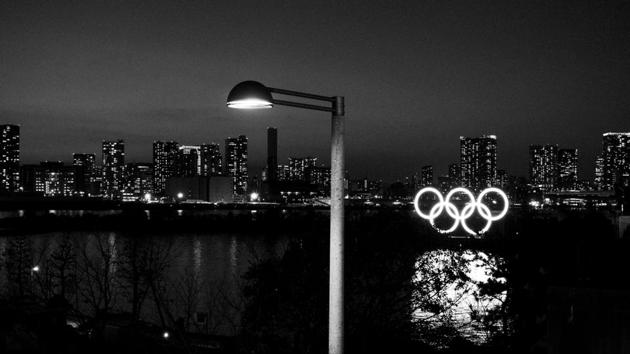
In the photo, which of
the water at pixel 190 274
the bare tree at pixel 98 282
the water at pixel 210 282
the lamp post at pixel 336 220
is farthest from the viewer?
the water at pixel 190 274

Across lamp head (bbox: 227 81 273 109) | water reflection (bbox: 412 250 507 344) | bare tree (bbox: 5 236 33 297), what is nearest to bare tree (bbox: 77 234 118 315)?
bare tree (bbox: 5 236 33 297)

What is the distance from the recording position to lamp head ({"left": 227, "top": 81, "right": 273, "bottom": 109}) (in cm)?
529

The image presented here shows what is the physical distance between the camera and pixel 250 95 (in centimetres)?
529

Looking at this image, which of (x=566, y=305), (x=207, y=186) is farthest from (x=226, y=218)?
(x=566, y=305)

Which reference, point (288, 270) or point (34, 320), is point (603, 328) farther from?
point (34, 320)

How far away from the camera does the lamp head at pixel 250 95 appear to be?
5.29 metres

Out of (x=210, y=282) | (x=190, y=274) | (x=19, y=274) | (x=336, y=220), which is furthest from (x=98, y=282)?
(x=336, y=220)

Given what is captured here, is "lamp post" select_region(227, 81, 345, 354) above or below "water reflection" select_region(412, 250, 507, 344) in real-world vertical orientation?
above

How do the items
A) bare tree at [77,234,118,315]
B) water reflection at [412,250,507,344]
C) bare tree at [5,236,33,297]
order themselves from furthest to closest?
bare tree at [5,236,33,297] < bare tree at [77,234,118,315] < water reflection at [412,250,507,344]

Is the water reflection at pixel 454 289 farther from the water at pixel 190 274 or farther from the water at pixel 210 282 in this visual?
the water at pixel 190 274

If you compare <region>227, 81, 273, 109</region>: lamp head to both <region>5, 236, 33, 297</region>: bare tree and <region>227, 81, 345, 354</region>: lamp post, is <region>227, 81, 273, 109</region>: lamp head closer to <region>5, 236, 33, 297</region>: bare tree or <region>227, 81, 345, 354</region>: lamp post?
<region>227, 81, 345, 354</region>: lamp post

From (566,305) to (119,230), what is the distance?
109 metres

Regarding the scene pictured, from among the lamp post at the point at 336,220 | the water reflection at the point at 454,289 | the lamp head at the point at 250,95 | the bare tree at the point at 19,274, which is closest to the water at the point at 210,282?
the water reflection at the point at 454,289

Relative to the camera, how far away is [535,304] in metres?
14.9
